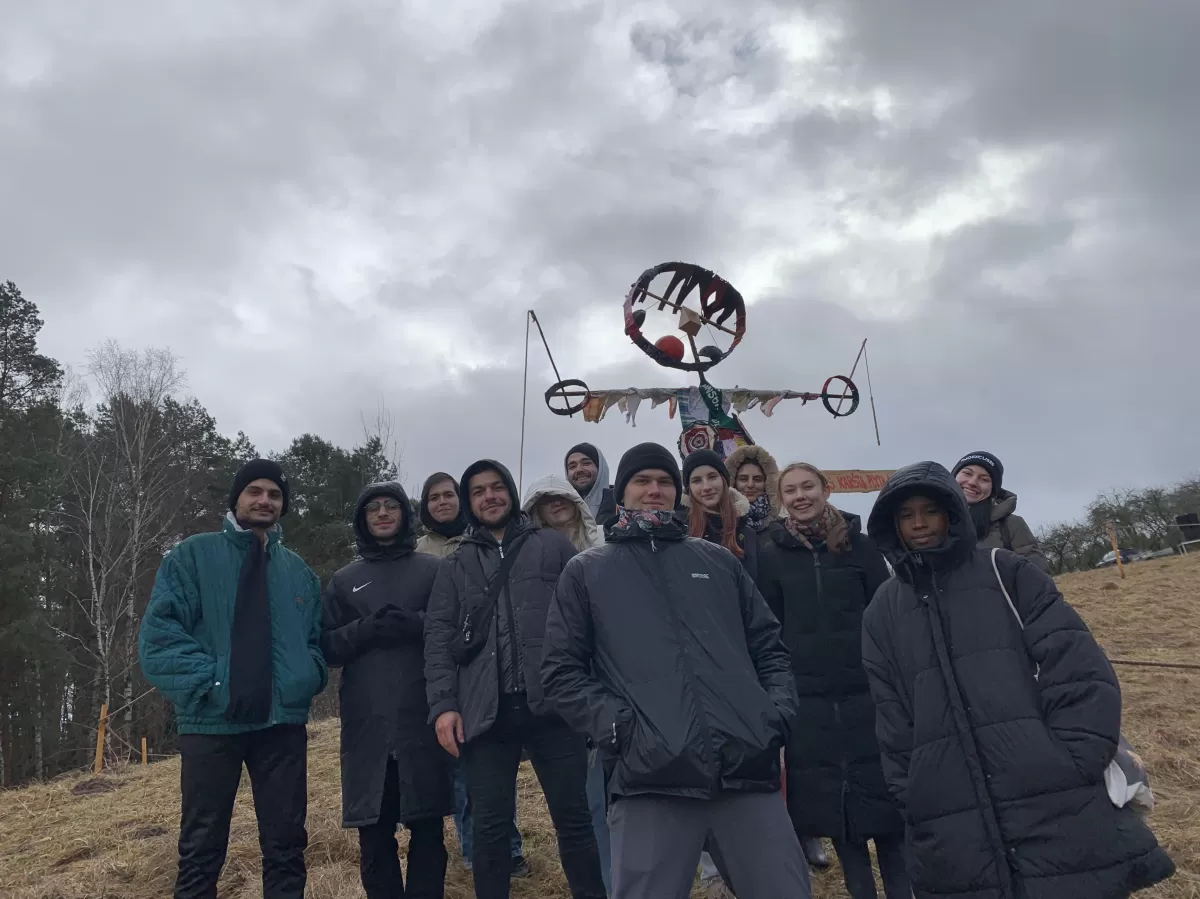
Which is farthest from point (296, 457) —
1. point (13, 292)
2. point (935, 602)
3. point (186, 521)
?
point (935, 602)

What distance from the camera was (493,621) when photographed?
10.2 ft

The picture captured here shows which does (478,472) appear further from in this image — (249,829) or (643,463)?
(249,829)

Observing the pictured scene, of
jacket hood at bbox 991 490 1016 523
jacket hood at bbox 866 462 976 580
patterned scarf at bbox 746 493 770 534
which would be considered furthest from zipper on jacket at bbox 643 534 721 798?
jacket hood at bbox 991 490 1016 523

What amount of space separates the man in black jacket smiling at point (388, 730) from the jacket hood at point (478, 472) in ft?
1.30

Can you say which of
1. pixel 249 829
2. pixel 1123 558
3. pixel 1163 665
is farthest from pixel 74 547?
pixel 1123 558

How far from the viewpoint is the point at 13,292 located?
19.3 meters

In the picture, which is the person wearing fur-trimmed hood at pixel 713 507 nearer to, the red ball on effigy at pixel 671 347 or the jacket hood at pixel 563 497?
the jacket hood at pixel 563 497

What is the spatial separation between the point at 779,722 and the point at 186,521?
21.8 m

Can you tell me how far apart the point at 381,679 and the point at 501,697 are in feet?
2.24

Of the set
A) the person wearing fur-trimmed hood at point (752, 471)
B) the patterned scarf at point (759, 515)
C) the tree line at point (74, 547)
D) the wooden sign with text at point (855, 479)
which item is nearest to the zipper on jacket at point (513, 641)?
the patterned scarf at point (759, 515)

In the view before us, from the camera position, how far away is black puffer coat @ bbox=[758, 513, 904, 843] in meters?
2.97

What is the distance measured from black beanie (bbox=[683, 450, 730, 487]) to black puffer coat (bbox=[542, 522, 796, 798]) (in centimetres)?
107

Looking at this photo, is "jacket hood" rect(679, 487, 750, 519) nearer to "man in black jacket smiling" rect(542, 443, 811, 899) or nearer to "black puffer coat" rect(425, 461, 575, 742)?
"black puffer coat" rect(425, 461, 575, 742)

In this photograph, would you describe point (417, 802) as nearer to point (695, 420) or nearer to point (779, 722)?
point (779, 722)
